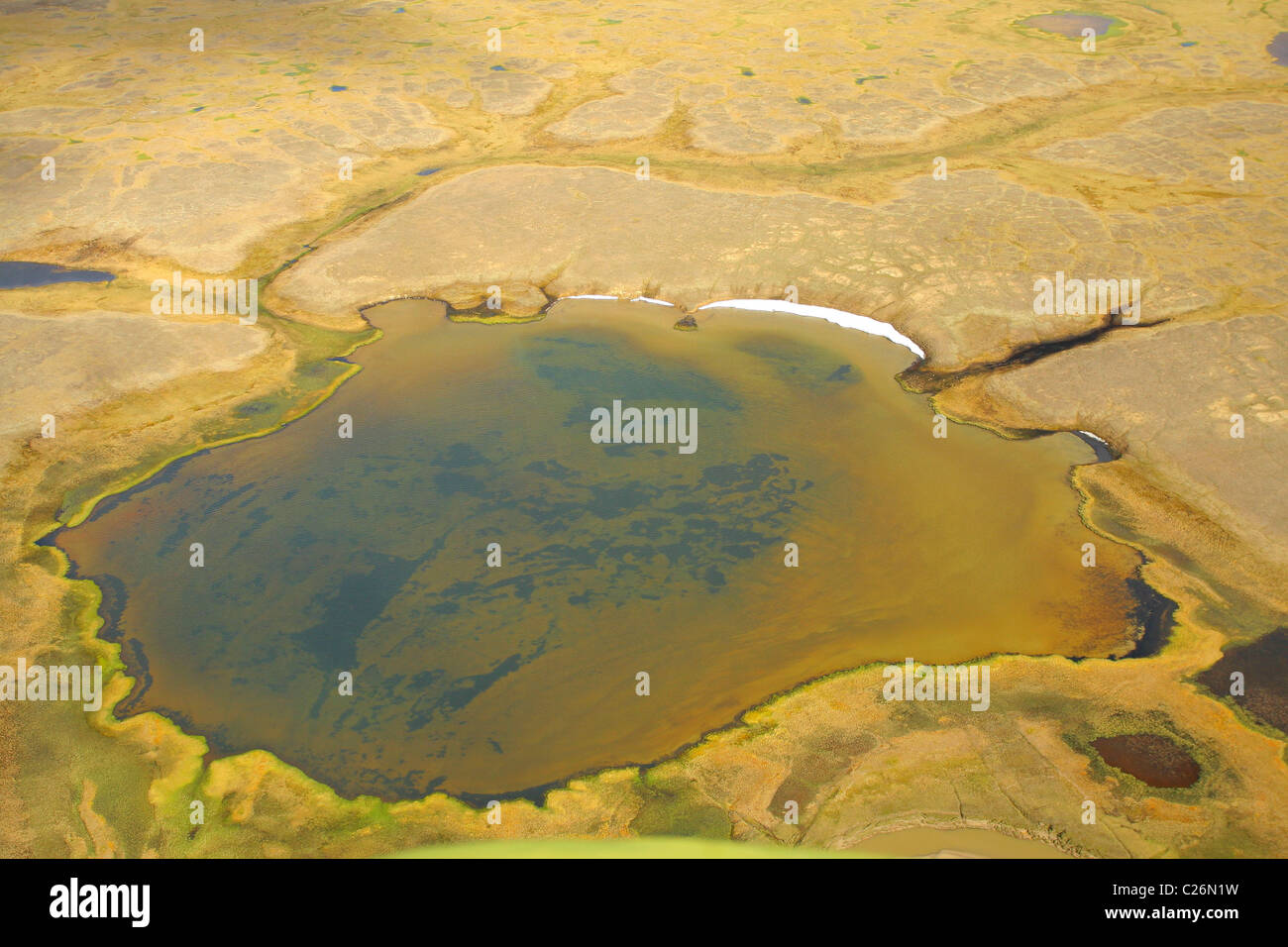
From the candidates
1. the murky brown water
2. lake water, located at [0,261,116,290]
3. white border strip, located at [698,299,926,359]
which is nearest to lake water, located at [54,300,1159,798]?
white border strip, located at [698,299,926,359]

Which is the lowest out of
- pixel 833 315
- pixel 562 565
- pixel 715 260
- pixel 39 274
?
pixel 562 565

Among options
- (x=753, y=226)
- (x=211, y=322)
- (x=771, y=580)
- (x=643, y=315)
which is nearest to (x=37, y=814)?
(x=771, y=580)

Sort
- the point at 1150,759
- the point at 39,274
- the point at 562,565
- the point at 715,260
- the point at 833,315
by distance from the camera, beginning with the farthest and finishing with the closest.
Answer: the point at 39,274, the point at 715,260, the point at 833,315, the point at 562,565, the point at 1150,759

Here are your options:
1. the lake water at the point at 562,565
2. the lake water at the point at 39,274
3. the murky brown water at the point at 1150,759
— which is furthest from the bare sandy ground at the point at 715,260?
the lake water at the point at 562,565

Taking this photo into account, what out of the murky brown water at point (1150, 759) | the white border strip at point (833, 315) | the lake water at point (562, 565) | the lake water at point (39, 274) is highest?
the lake water at point (39, 274)

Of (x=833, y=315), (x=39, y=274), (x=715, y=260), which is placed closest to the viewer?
(x=833, y=315)

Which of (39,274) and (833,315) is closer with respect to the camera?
(833,315)

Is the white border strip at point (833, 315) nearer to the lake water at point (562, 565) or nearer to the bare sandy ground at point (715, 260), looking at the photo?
the bare sandy ground at point (715, 260)

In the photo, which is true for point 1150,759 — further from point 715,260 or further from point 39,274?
point 39,274

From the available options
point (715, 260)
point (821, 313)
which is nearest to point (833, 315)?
point (821, 313)
